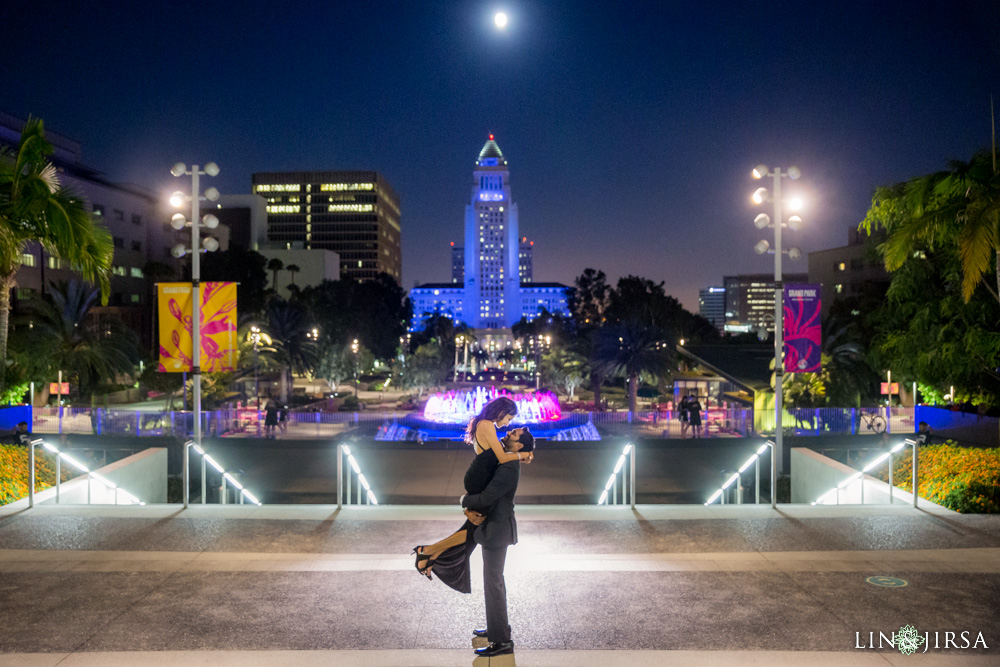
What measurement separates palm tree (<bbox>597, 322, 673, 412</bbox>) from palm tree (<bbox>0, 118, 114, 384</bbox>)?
29379mm

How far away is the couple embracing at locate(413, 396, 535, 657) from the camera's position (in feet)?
19.4

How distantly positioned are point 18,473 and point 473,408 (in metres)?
30.6

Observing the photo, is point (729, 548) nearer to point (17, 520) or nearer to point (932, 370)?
point (17, 520)

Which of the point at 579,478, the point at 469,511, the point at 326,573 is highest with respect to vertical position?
the point at 469,511

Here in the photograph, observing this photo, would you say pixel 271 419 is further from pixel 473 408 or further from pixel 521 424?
pixel 473 408

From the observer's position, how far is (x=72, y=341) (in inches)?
1751

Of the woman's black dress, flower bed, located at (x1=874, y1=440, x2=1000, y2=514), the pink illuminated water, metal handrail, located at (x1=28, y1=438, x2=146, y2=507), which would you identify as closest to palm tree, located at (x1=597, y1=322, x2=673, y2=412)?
the pink illuminated water

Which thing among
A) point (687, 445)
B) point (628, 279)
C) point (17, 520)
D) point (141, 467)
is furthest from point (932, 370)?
point (628, 279)

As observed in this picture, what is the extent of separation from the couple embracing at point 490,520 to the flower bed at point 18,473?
957 centimetres

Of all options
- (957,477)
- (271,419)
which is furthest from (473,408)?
(957,477)

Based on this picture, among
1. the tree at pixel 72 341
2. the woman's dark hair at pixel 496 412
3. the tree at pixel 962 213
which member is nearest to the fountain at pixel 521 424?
the tree at pixel 962 213

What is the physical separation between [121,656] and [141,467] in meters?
9.69

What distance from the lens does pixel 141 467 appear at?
587 inches

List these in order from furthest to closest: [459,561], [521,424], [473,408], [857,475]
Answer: [473,408] < [521,424] < [857,475] < [459,561]
